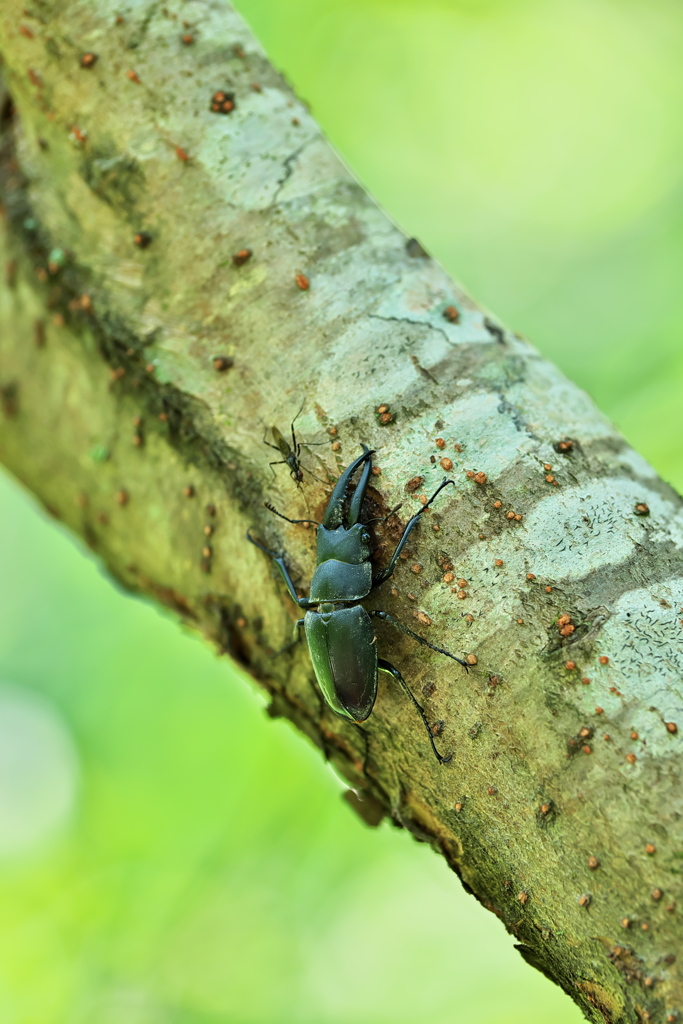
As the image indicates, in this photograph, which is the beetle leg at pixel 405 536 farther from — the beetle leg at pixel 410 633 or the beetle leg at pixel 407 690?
the beetle leg at pixel 407 690

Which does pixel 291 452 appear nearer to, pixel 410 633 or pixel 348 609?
pixel 348 609

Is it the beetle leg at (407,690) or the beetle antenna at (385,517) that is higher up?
the beetle antenna at (385,517)

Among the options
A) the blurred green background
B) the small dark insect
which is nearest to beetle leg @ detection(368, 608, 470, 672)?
the small dark insect

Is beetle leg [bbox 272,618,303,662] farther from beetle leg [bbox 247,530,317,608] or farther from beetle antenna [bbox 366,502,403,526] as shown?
beetle antenna [bbox 366,502,403,526]

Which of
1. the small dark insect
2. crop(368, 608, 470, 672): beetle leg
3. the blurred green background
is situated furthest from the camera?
the blurred green background

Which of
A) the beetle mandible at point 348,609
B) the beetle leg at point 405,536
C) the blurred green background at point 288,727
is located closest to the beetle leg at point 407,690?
the beetle mandible at point 348,609

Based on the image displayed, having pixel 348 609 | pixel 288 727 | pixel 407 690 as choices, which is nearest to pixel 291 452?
pixel 348 609
